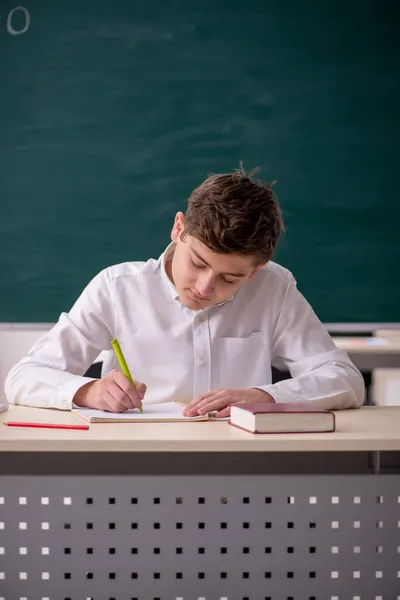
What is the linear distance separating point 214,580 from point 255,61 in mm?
3365

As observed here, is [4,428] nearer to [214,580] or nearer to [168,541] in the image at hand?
[168,541]

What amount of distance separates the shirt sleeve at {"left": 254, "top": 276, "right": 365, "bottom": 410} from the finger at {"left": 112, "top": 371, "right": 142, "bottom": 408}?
11.6 inches

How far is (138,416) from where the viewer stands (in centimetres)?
161

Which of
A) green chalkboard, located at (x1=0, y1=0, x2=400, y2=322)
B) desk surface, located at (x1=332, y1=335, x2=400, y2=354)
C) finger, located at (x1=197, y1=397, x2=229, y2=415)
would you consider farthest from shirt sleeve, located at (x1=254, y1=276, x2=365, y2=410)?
green chalkboard, located at (x1=0, y1=0, x2=400, y2=322)

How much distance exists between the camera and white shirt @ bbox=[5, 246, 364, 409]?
2.05m

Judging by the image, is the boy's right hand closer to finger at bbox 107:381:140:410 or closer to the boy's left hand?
finger at bbox 107:381:140:410

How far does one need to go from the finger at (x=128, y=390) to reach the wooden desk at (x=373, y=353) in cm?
188

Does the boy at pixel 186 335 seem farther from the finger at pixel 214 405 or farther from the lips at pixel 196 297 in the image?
the finger at pixel 214 405

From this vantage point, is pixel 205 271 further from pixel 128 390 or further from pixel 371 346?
pixel 371 346

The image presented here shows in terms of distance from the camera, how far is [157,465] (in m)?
1.50

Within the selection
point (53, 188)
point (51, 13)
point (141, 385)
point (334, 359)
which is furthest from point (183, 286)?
point (51, 13)

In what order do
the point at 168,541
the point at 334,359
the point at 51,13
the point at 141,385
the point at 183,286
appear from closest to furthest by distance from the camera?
the point at 168,541 → the point at 141,385 → the point at 183,286 → the point at 334,359 → the point at 51,13

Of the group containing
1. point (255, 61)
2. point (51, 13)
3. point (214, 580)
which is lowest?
point (214, 580)

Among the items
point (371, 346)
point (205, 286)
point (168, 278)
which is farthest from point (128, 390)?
point (371, 346)
